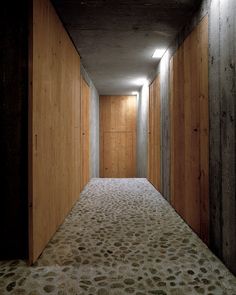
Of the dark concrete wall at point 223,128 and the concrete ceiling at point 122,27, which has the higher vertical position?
the concrete ceiling at point 122,27

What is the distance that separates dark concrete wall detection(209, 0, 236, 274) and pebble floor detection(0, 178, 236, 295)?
258 mm

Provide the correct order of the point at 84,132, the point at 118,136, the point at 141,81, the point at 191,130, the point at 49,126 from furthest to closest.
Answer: the point at 118,136 < the point at 141,81 < the point at 84,132 < the point at 191,130 < the point at 49,126

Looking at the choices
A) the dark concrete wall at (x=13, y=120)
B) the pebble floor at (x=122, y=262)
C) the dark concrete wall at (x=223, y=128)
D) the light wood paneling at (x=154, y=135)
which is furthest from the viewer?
the light wood paneling at (x=154, y=135)

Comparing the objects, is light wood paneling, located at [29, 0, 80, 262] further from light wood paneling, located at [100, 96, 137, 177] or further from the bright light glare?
light wood paneling, located at [100, 96, 137, 177]

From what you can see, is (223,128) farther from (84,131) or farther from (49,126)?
(84,131)

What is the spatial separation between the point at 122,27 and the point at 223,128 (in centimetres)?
215

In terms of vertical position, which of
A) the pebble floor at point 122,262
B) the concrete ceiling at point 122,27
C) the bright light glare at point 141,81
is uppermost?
the bright light glare at point 141,81

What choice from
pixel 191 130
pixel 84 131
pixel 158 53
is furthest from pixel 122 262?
pixel 84 131

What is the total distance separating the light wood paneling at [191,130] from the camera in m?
2.62

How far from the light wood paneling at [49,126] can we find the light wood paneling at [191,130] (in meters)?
1.55

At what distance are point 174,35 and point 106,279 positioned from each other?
10.8 ft

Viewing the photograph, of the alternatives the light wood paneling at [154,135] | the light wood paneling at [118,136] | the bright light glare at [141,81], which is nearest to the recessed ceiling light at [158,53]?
the light wood paneling at [154,135]

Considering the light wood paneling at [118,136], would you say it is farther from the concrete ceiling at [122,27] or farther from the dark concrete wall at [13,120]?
the dark concrete wall at [13,120]

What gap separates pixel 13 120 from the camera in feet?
7.27
